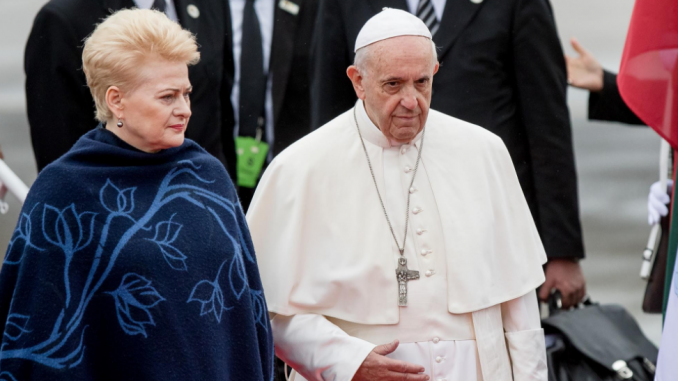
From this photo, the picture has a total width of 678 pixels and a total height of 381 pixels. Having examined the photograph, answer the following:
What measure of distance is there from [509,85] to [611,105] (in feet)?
3.16

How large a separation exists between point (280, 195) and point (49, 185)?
2.92 ft

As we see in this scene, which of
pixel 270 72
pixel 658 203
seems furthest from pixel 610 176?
pixel 270 72

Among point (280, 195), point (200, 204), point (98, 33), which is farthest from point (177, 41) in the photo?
point (280, 195)

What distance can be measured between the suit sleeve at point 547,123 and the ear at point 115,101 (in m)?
2.02

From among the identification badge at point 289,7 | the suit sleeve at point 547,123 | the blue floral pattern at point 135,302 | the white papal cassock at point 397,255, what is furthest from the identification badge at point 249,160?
the blue floral pattern at point 135,302

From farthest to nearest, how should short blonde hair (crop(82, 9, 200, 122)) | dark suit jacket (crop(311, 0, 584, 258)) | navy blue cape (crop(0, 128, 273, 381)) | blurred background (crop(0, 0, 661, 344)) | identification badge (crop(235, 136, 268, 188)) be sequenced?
blurred background (crop(0, 0, 661, 344)) < identification badge (crop(235, 136, 268, 188)) < dark suit jacket (crop(311, 0, 584, 258)) < short blonde hair (crop(82, 9, 200, 122)) < navy blue cape (crop(0, 128, 273, 381))

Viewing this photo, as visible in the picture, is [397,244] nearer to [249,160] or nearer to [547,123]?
[547,123]

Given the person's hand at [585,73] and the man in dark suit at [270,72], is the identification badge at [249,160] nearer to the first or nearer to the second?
the man in dark suit at [270,72]

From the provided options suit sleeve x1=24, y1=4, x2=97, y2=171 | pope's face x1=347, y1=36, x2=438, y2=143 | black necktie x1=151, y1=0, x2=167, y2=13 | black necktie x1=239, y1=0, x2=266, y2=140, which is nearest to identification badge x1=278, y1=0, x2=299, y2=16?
black necktie x1=239, y1=0, x2=266, y2=140

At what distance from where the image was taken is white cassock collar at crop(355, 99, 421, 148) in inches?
155

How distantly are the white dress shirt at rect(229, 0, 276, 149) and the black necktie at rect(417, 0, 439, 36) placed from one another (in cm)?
80

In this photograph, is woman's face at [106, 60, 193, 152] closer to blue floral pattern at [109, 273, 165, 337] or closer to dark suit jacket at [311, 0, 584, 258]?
blue floral pattern at [109, 273, 165, 337]

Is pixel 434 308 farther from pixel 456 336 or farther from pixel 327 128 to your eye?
pixel 327 128

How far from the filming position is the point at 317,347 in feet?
12.1
